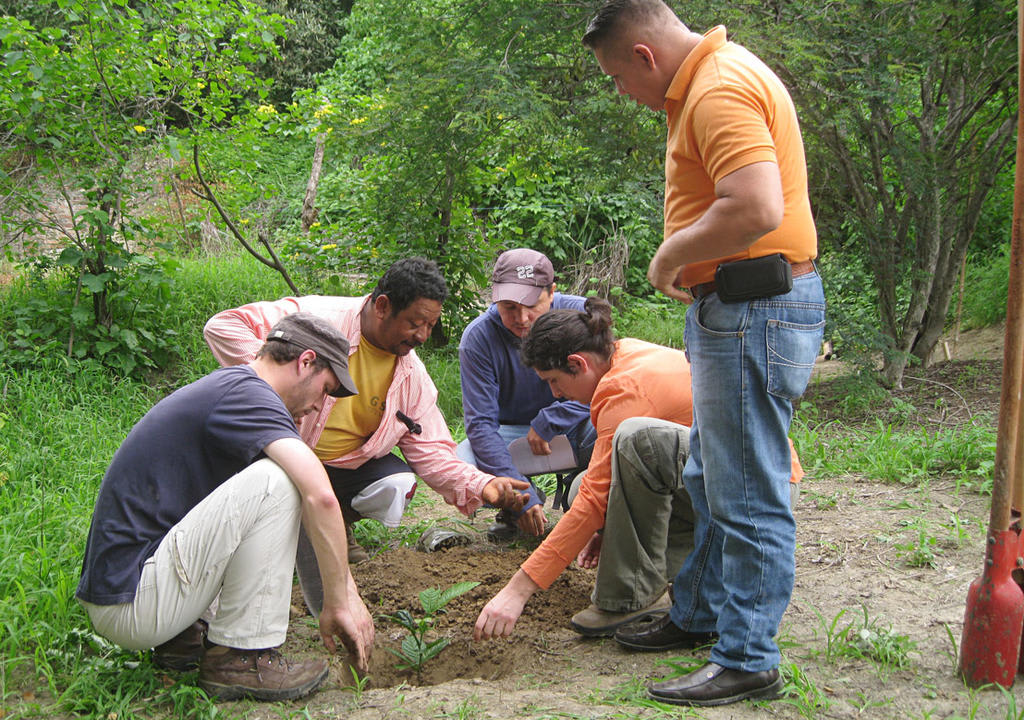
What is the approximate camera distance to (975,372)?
6402 millimetres

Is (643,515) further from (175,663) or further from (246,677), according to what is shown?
(175,663)

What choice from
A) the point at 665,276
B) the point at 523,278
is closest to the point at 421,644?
the point at 665,276

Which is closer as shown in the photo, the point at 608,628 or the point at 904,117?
the point at 608,628

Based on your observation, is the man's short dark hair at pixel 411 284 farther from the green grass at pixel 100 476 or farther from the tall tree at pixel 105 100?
the tall tree at pixel 105 100

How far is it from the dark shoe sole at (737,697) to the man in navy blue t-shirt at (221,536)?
94 centimetres

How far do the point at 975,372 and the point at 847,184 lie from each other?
1.72 m

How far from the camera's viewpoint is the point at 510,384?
14.3 feet

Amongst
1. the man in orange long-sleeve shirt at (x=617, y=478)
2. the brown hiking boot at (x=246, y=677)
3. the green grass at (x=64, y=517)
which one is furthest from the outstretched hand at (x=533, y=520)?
the green grass at (x=64, y=517)

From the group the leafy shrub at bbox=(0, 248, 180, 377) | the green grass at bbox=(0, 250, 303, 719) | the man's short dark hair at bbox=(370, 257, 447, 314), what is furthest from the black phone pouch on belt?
the leafy shrub at bbox=(0, 248, 180, 377)

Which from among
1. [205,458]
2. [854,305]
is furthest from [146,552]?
[854,305]

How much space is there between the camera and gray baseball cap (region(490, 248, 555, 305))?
4.01 m

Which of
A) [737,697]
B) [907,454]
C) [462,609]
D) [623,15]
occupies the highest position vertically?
[623,15]

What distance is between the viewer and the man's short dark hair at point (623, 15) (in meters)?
2.28

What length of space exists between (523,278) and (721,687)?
7.14 feet
